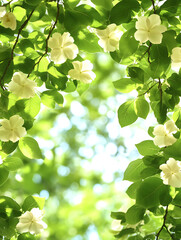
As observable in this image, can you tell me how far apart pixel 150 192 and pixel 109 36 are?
0.50 meters

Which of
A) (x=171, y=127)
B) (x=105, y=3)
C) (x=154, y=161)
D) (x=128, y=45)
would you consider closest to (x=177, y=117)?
(x=171, y=127)

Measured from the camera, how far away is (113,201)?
4520 mm

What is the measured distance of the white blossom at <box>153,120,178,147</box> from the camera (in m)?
1.05

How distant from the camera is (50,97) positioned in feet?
3.93

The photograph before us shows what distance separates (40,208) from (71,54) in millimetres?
529

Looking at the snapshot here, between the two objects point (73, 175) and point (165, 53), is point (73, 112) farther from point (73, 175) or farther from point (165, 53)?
point (165, 53)

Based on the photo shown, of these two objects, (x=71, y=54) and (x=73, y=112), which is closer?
(x=71, y=54)

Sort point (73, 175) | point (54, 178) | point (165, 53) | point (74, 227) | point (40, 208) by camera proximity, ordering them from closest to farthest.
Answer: point (165, 53) → point (40, 208) → point (74, 227) → point (54, 178) → point (73, 175)

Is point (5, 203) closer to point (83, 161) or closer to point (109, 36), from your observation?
point (109, 36)

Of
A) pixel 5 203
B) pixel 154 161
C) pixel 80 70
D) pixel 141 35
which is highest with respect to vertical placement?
pixel 141 35

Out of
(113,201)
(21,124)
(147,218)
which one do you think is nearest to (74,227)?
(113,201)

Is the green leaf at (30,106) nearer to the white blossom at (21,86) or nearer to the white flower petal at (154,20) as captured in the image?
the white blossom at (21,86)

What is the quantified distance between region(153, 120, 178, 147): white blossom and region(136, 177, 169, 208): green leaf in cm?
12

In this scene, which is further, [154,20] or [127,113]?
[127,113]
